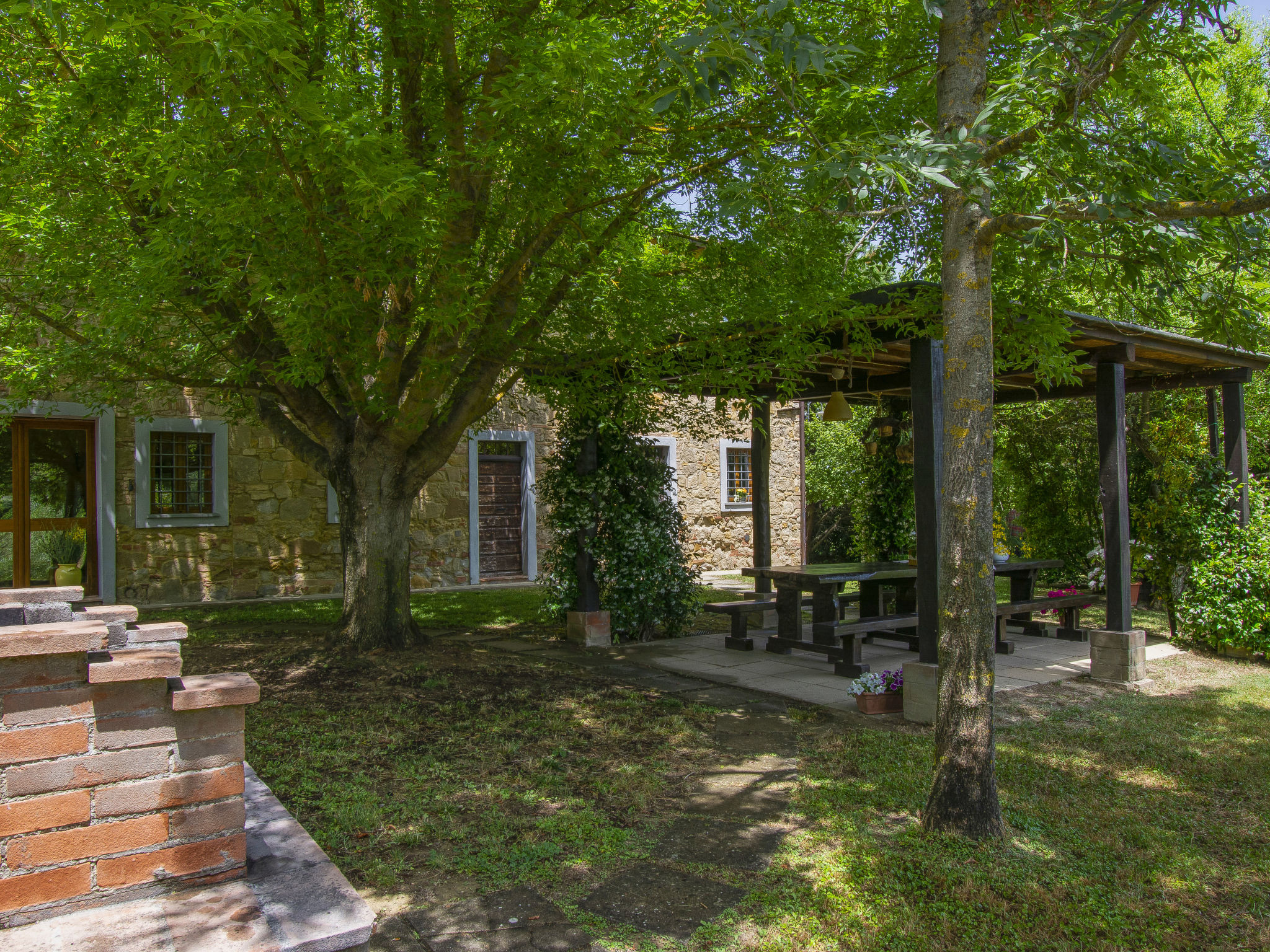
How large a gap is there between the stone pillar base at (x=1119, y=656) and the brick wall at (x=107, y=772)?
20.5 ft

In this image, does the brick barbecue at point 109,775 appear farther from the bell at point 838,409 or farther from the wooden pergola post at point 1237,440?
the wooden pergola post at point 1237,440

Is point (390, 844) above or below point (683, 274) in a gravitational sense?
below

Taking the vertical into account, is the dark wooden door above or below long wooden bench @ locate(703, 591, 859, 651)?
above

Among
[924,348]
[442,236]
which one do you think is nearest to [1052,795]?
[924,348]

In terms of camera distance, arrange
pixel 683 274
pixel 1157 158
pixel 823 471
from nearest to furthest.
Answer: pixel 1157 158 < pixel 683 274 < pixel 823 471

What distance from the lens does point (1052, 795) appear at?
3998 millimetres

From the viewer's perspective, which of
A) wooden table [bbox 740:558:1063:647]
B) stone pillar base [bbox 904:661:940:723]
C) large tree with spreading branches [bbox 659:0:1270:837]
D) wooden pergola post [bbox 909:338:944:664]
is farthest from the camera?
wooden table [bbox 740:558:1063:647]

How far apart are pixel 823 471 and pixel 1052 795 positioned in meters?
11.1

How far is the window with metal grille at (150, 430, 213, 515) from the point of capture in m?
10.7

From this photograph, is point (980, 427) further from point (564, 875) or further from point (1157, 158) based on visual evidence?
point (564, 875)

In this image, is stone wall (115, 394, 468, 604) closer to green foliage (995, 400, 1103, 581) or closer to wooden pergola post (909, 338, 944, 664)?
wooden pergola post (909, 338, 944, 664)

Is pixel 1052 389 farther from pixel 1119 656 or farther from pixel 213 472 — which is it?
pixel 213 472

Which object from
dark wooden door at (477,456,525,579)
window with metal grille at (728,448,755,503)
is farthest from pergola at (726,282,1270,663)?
window with metal grille at (728,448,755,503)

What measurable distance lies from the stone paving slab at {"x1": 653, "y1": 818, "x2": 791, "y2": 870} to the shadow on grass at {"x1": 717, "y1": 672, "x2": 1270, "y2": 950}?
0.14 meters
